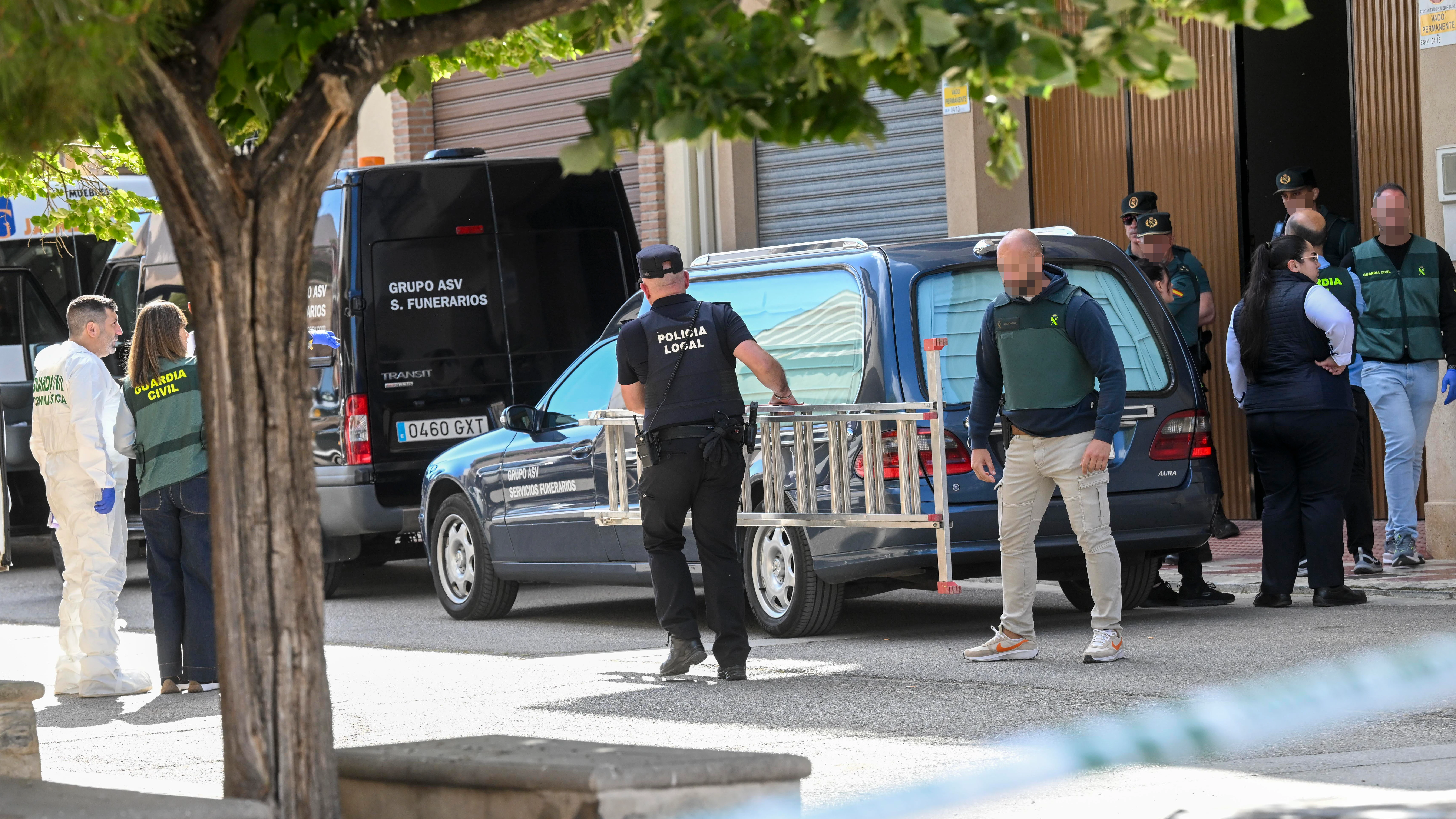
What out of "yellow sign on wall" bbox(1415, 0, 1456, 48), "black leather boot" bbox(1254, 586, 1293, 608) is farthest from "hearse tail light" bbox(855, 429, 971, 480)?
"yellow sign on wall" bbox(1415, 0, 1456, 48)

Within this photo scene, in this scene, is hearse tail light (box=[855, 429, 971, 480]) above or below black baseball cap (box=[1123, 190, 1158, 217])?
below

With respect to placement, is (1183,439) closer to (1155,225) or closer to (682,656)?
(682,656)

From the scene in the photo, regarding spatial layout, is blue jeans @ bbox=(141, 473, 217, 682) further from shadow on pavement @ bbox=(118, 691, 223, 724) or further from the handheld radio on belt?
the handheld radio on belt

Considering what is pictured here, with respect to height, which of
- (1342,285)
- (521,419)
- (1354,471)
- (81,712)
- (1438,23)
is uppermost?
(1438,23)

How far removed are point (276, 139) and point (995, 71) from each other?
4.97 feet

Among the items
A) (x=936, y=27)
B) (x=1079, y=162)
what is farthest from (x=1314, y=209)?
(x=936, y=27)

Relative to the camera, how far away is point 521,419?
34.3 ft

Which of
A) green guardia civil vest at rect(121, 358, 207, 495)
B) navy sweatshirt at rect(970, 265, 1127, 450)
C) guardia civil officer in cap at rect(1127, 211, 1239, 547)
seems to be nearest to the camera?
navy sweatshirt at rect(970, 265, 1127, 450)

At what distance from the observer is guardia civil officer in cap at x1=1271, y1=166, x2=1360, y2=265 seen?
11.7m

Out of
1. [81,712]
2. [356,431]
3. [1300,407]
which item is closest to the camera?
[81,712]

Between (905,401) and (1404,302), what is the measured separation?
3466mm

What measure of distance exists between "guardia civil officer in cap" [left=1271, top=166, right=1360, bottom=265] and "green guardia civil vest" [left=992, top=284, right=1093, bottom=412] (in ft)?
12.7

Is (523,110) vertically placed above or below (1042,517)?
above

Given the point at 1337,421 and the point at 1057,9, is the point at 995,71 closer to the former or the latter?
the point at 1057,9
